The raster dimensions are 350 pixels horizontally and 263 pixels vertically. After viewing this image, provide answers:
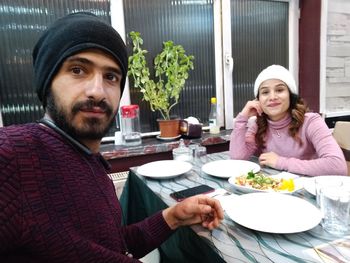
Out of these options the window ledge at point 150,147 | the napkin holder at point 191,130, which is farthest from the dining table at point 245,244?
the napkin holder at point 191,130

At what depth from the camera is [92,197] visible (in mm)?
609

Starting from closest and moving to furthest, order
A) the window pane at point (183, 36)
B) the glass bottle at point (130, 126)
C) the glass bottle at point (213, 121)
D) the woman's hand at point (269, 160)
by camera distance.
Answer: the woman's hand at point (269, 160) < the glass bottle at point (130, 126) < the window pane at point (183, 36) < the glass bottle at point (213, 121)

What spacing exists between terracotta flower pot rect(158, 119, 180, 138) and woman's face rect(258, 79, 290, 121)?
729mm

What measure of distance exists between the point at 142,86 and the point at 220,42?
2.77 feet

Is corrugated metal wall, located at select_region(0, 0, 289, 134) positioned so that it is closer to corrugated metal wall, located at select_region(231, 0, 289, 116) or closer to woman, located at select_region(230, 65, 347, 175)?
corrugated metal wall, located at select_region(231, 0, 289, 116)

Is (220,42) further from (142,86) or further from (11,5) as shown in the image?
(11,5)

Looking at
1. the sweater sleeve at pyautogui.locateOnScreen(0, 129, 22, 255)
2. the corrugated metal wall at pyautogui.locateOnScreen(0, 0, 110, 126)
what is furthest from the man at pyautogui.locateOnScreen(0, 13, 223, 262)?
the corrugated metal wall at pyautogui.locateOnScreen(0, 0, 110, 126)

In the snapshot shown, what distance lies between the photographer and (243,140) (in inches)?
60.3

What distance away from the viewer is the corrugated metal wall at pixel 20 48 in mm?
1733

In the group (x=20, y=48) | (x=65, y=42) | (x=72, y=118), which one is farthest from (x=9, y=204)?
(x=20, y=48)

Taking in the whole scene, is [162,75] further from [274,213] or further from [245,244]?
[245,244]

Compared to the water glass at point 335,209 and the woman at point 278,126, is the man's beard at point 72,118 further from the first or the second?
the woman at point 278,126

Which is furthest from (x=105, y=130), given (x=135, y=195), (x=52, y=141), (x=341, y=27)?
(x=341, y=27)

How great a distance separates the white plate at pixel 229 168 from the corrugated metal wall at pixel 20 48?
1.36 meters
